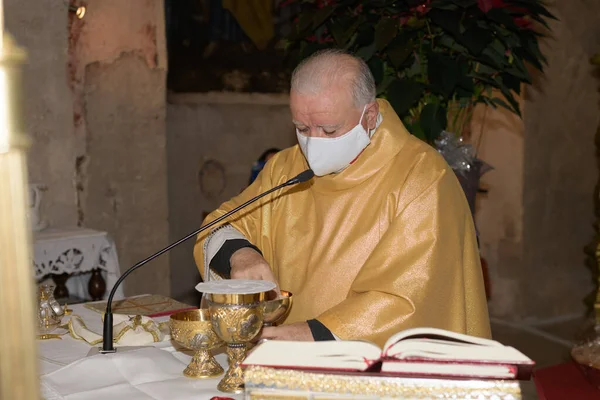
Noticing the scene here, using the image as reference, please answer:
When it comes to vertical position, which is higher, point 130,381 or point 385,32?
point 385,32

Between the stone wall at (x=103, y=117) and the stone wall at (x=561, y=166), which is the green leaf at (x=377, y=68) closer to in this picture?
the stone wall at (x=103, y=117)

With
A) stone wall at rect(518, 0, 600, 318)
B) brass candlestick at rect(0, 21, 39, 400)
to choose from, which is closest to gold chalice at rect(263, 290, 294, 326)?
brass candlestick at rect(0, 21, 39, 400)

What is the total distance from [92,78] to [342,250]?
13.6 feet

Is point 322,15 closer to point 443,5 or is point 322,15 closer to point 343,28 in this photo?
point 343,28

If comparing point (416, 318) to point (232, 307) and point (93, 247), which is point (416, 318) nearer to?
point (232, 307)

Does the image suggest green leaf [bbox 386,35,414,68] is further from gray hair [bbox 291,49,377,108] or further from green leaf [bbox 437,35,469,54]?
gray hair [bbox 291,49,377,108]

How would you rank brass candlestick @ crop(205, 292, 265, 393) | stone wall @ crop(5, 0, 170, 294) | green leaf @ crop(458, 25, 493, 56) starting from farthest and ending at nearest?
stone wall @ crop(5, 0, 170, 294) → green leaf @ crop(458, 25, 493, 56) → brass candlestick @ crop(205, 292, 265, 393)

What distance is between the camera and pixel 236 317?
1.76 meters

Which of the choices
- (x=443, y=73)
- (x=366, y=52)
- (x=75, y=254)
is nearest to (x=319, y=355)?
(x=443, y=73)

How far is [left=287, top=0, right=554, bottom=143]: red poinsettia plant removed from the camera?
131 inches

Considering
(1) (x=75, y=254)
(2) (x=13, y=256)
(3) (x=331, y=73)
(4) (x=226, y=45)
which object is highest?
(4) (x=226, y=45)

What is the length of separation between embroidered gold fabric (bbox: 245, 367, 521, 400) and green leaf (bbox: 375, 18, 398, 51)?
2172 millimetres

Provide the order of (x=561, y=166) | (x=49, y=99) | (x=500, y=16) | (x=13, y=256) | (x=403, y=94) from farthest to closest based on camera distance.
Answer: (x=561, y=166) → (x=49, y=99) → (x=403, y=94) → (x=500, y=16) → (x=13, y=256)

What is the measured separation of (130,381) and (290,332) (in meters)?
0.40
